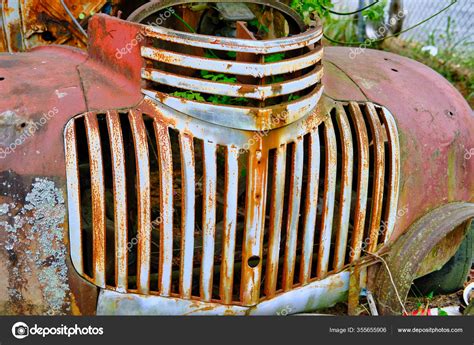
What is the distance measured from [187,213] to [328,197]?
605 mm

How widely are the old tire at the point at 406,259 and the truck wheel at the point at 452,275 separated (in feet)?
1.46

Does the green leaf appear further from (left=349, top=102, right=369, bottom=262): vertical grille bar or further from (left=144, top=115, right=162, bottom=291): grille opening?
(left=144, top=115, right=162, bottom=291): grille opening

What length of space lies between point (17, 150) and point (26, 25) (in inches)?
56.8

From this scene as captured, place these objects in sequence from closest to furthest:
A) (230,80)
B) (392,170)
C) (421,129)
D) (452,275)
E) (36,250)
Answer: (36,250) → (230,80) → (392,170) → (421,129) → (452,275)

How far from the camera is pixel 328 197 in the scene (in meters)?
3.05

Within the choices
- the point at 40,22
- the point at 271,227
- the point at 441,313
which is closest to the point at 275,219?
the point at 271,227

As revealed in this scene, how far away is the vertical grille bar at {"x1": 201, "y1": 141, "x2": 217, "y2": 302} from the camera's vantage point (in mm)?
2820

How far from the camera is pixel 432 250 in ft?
10.8

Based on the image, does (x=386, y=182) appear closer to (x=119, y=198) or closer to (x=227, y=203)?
(x=227, y=203)

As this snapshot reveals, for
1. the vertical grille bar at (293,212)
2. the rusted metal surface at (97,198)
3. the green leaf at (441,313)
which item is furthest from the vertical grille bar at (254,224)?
the green leaf at (441,313)

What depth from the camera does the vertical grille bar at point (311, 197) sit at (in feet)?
9.77

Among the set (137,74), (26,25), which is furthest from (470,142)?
(26,25)

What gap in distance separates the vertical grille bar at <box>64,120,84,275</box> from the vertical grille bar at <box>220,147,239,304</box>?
0.56 metres
